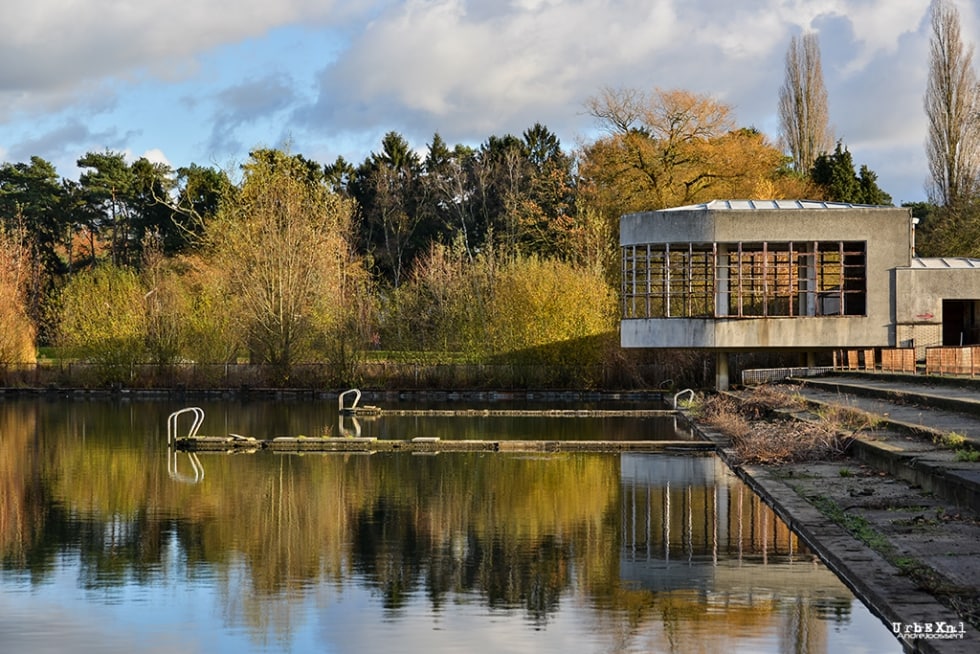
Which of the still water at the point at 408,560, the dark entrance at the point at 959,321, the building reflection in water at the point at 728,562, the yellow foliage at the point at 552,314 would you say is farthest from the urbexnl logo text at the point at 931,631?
the yellow foliage at the point at 552,314

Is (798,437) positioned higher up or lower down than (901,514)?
higher up

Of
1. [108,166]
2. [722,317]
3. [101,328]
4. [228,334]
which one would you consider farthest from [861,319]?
[108,166]

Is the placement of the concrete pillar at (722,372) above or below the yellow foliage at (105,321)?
below

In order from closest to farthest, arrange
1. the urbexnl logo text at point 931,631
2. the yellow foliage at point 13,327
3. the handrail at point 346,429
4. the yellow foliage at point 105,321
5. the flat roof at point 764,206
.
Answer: the urbexnl logo text at point 931,631, the handrail at point 346,429, the flat roof at point 764,206, the yellow foliage at point 105,321, the yellow foliage at point 13,327

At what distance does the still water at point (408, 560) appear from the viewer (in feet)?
35.2

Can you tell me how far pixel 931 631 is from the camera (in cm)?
984

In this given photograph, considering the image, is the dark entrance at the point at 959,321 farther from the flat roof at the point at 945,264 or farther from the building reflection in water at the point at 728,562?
the building reflection in water at the point at 728,562

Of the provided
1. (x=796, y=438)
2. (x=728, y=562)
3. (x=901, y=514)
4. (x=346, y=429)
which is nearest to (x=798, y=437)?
(x=796, y=438)

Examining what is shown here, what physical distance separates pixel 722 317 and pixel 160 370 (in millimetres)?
22349

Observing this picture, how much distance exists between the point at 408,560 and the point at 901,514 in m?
5.46

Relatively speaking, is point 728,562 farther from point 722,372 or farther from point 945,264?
point 945,264

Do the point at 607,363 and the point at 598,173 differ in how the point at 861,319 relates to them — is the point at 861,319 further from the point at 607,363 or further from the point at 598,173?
the point at 598,173

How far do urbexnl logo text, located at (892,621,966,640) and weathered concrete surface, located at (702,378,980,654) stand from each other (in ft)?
0.17

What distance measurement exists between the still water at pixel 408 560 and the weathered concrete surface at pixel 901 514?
11.9 inches
